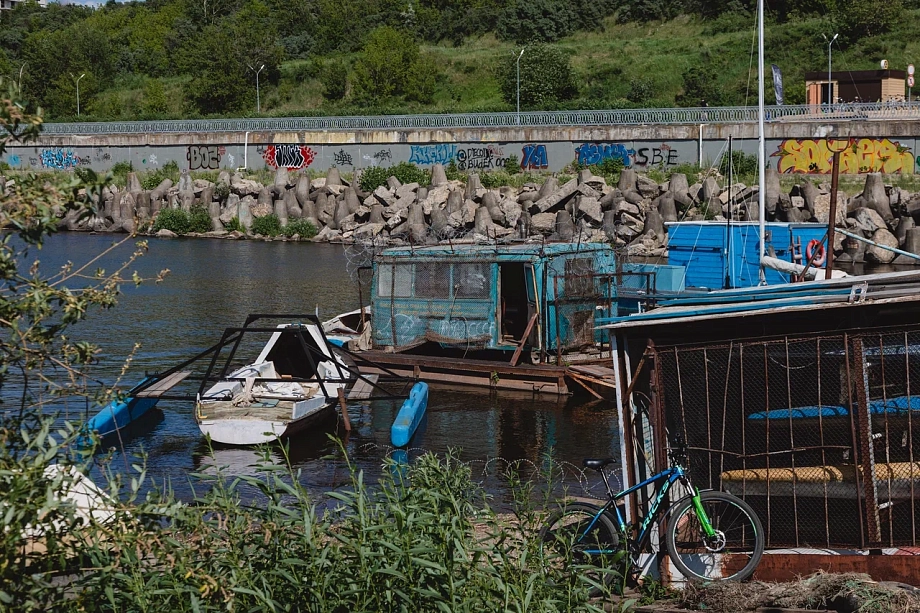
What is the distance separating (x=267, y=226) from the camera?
53.9m

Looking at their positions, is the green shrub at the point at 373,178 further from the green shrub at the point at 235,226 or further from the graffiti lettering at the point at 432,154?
the green shrub at the point at 235,226

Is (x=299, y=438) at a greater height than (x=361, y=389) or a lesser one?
lesser

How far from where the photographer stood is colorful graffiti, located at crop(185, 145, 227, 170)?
2402 inches

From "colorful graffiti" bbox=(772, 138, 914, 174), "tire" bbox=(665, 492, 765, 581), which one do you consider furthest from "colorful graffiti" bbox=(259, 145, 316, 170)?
"tire" bbox=(665, 492, 765, 581)

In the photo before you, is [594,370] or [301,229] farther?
[301,229]

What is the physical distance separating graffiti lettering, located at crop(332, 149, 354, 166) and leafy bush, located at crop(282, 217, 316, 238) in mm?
5775

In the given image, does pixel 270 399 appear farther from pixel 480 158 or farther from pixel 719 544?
pixel 480 158

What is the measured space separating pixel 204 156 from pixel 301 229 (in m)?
12.0

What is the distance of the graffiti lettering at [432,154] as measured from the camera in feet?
181

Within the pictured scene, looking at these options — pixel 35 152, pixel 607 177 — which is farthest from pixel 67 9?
pixel 607 177

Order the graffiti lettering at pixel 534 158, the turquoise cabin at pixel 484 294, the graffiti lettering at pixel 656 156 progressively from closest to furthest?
the turquoise cabin at pixel 484 294 → the graffiti lettering at pixel 656 156 → the graffiti lettering at pixel 534 158

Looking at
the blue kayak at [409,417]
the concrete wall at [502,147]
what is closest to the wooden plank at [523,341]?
the blue kayak at [409,417]

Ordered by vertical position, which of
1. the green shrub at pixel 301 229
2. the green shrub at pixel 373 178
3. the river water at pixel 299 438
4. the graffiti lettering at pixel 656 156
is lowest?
the river water at pixel 299 438

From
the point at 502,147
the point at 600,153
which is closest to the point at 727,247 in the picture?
the point at 600,153
